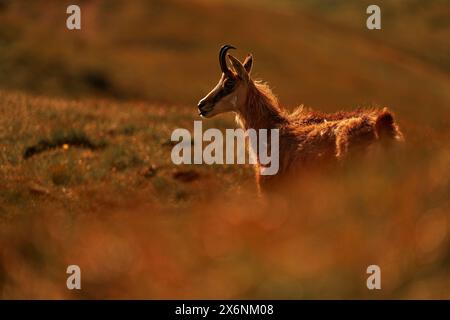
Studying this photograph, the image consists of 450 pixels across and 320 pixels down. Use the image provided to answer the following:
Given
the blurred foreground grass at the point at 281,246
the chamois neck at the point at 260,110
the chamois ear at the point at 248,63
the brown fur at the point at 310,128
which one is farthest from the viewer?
the chamois ear at the point at 248,63

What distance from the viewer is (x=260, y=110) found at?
15453mm

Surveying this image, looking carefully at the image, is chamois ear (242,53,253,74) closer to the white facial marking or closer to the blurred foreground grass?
the white facial marking

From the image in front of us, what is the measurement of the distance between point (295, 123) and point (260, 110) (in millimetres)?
1022

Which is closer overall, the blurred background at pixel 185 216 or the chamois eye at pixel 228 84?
the blurred background at pixel 185 216

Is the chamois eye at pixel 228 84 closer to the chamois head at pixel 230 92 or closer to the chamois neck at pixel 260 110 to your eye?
the chamois head at pixel 230 92

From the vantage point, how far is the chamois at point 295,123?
10633 millimetres

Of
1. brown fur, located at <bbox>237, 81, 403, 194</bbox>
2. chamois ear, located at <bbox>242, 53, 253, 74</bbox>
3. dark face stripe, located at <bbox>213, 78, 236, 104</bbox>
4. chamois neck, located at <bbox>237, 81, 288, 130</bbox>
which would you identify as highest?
chamois ear, located at <bbox>242, 53, 253, 74</bbox>

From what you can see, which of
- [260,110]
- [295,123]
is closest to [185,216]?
[295,123]

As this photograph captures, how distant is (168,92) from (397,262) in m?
65.0

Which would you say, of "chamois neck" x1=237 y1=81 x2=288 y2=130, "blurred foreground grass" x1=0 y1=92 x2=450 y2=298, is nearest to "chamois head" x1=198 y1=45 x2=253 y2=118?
"chamois neck" x1=237 y1=81 x2=288 y2=130

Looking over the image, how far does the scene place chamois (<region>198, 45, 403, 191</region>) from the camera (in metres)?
10.6

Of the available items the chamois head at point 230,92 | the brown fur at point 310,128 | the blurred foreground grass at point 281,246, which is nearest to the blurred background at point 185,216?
the blurred foreground grass at point 281,246

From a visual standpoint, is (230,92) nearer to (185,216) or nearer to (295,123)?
(295,123)

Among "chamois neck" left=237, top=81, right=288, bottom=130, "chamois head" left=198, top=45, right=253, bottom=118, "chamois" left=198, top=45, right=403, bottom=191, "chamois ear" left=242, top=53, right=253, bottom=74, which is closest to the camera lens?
"chamois" left=198, top=45, right=403, bottom=191
